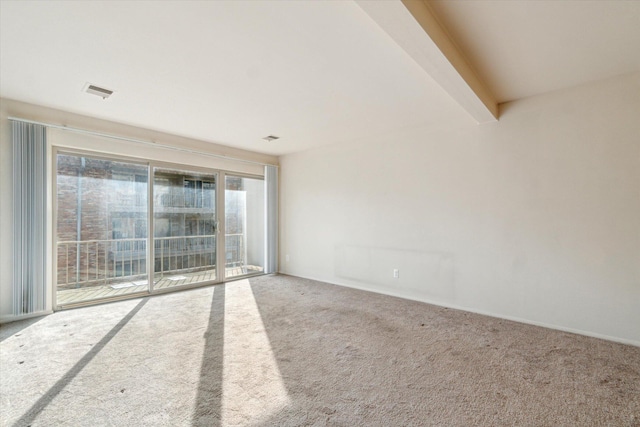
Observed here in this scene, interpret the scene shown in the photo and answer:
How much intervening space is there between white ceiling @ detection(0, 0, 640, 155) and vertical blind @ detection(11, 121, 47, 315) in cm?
47

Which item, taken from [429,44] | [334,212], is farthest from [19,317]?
[429,44]

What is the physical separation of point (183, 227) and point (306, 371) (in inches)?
136

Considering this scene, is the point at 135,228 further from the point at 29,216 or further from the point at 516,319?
the point at 516,319

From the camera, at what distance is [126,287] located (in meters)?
4.29

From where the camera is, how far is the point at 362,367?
2268 mm

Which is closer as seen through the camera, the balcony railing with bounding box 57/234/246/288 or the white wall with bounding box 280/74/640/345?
the white wall with bounding box 280/74/640/345

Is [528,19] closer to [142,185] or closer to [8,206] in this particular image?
[142,185]

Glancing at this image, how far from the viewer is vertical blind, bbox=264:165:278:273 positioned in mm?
5766

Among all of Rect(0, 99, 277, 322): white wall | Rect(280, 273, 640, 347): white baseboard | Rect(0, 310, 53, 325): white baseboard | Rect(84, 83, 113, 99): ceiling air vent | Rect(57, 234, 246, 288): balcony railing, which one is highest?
Rect(84, 83, 113, 99): ceiling air vent

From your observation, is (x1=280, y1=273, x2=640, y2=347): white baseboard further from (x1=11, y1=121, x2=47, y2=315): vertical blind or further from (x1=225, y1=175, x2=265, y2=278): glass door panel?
(x1=11, y1=121, x2=47, y2=315): vertical blind

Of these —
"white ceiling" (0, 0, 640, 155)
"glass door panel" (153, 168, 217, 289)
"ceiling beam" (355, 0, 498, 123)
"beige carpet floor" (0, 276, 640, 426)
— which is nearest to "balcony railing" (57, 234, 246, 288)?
"glass door panel" (153, 168, 217, 289)

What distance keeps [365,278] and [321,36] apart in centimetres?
355

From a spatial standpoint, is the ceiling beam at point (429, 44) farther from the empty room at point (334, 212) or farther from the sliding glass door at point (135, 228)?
the sliding glass door at point (135, 228)

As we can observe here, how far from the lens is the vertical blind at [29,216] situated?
3.22 meters
